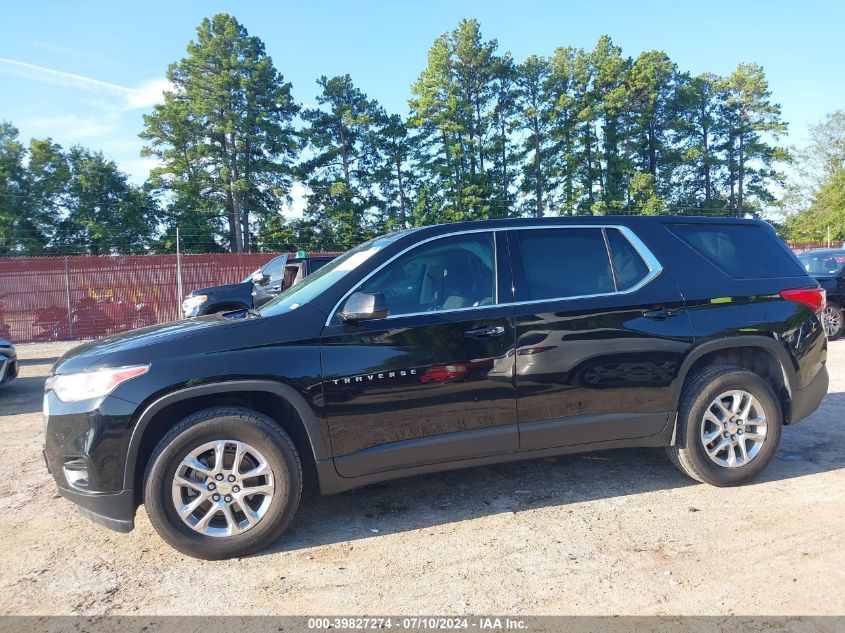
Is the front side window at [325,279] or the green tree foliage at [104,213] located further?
the green tree foliage at [104,213]

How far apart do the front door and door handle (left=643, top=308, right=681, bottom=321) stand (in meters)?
0.94

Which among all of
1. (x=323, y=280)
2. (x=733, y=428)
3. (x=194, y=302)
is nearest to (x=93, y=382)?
(x=323, y=280)

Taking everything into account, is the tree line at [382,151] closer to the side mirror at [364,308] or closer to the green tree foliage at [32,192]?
the green tree foliage at [32,192]

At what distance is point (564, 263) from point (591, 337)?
1.70ft

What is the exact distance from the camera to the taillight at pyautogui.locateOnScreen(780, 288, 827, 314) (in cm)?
420

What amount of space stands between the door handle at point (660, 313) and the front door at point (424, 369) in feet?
3.08

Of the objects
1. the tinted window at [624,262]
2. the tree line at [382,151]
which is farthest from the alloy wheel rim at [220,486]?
the tree line at [382,151]

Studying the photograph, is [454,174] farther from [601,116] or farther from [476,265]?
[476,265]

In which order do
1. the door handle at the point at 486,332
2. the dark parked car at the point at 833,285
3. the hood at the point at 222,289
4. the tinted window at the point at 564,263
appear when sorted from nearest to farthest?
1. the door handle at the point at 486,332
2. the tinted window at the point at 564,263
3. the hood at the point at 222,289
4. the dark parked car at the point at 833,285

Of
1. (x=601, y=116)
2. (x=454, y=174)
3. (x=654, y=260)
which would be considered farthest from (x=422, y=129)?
(x=654, y=260)

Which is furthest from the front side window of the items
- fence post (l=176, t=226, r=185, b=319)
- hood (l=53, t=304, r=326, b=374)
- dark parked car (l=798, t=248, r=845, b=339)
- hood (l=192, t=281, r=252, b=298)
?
fence post (l=176, t=226, r=185, b=319)

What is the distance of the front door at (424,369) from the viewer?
3324mm

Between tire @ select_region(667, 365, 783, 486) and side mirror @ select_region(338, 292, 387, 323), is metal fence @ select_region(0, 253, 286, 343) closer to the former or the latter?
side mirror @ select_region(338, 292, 387, 323)

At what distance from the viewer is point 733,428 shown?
4.00m
